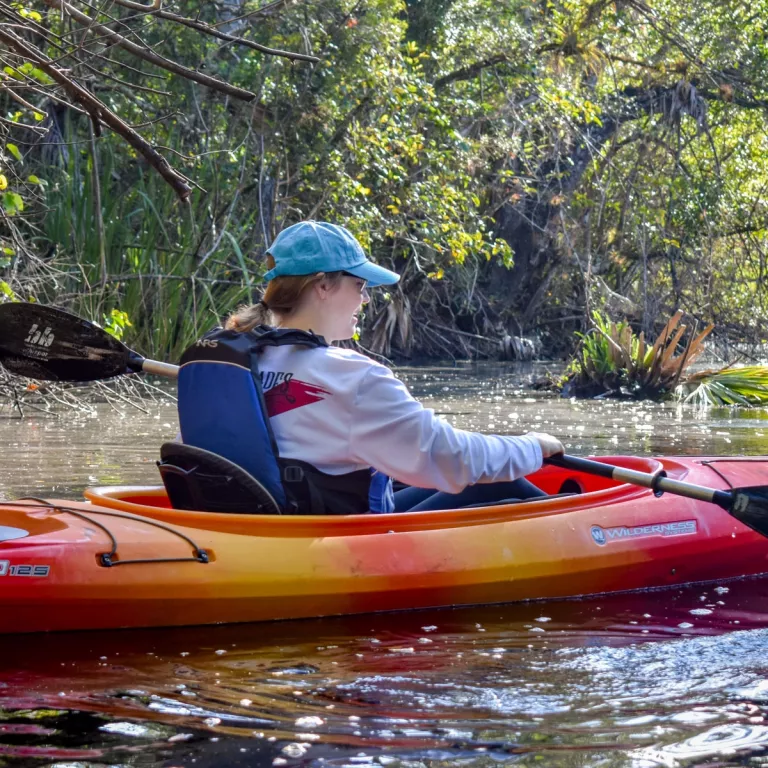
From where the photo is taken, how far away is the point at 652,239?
46.6ft

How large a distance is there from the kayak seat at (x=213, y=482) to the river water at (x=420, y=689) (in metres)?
0.31

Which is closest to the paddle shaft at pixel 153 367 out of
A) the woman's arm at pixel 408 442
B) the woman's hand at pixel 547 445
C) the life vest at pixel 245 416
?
the life vest at pixel 245 416

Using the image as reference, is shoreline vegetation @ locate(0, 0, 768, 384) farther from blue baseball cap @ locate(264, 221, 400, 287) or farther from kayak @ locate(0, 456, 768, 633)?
kayak @ locate(0, 456, 768, 633)

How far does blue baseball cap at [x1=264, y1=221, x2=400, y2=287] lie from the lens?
10.1 ft

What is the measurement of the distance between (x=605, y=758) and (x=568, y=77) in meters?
11.5

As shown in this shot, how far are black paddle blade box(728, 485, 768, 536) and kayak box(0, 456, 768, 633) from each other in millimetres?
253

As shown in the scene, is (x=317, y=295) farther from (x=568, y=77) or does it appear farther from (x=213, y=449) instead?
(x=568, y=77)

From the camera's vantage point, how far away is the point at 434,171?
11492 millimetres

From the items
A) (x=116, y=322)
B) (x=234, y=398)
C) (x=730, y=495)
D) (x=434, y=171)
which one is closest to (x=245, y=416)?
(x=234, y=398)

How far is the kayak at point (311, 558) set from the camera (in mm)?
2908

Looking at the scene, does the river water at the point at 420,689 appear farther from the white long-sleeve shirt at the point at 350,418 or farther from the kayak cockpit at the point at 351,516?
the white long-sleeve shirt at the point at 350,418

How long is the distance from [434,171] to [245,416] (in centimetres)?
880

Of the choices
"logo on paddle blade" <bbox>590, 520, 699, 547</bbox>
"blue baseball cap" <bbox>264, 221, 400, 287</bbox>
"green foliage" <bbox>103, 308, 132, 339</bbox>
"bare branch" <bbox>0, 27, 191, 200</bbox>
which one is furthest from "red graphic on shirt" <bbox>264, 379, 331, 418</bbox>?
"green foliage" <bbox>103, 308, 132, 339</bbox>

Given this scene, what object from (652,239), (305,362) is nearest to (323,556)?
(305,362)
